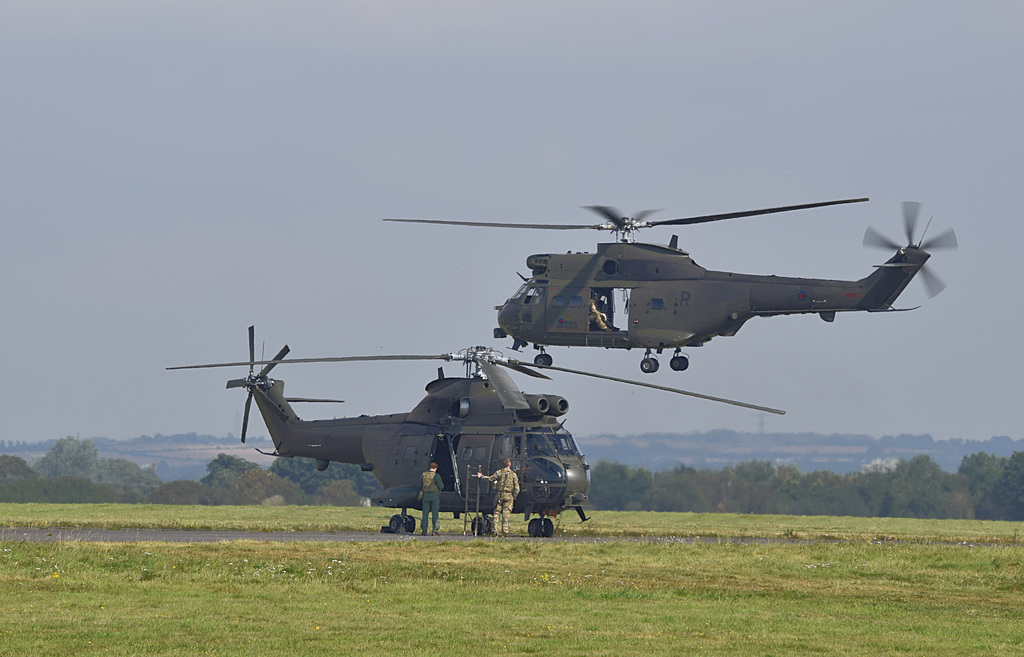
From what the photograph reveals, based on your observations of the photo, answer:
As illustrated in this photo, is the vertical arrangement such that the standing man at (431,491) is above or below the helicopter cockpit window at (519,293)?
below

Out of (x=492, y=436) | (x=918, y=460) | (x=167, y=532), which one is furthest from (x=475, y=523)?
(x=918, y=460)

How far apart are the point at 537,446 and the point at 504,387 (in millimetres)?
1628

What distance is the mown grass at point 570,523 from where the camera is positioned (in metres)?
34.6

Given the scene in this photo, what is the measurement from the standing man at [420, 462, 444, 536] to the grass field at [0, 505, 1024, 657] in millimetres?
5206

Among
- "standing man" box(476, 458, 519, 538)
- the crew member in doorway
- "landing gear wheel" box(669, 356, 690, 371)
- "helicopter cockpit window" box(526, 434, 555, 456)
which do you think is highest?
the crew member in doorway

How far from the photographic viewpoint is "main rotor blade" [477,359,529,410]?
31.9 meters

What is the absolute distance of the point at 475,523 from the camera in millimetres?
32344

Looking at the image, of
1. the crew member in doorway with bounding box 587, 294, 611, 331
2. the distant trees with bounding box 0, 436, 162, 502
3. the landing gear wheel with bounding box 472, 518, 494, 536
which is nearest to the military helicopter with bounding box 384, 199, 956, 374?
the crew member in doorway with bounding box 587, 294, 611, 331

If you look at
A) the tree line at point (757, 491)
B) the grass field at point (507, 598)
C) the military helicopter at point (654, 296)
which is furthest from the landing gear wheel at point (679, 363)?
the tree line at point (757, 491)

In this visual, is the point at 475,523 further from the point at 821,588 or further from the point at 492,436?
the point at 821,588

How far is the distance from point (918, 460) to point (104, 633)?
238 ft

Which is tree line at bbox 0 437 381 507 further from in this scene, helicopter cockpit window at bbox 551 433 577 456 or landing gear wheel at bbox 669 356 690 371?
helicopter cockpit window at bbox 551 433 577 456

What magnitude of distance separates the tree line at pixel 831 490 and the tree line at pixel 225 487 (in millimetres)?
16611

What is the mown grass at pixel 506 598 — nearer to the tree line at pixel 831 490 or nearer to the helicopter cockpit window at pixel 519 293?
the helicopter cockpit window at pixel 519 293
